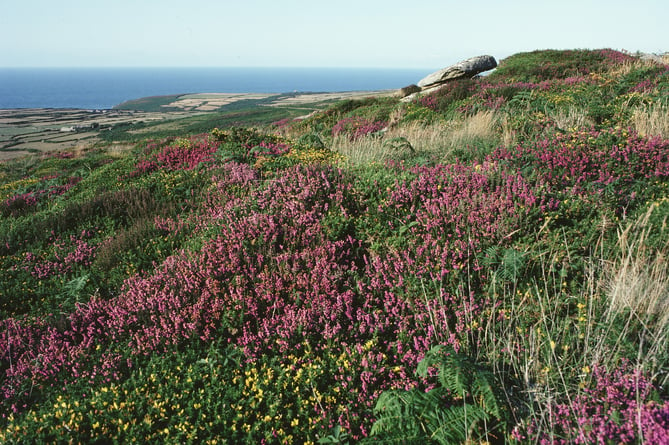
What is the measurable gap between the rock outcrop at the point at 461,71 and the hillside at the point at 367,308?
2063 cm

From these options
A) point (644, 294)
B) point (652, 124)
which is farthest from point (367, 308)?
point (652, 124)

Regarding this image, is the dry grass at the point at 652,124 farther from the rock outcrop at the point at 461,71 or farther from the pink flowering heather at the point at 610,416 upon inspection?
the rock outcrop at the point at 461,71

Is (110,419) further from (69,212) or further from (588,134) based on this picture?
(588,134)

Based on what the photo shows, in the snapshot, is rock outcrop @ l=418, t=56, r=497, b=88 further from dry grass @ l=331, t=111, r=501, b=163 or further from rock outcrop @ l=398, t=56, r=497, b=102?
dry grass @ l=331, t=111, r=501, b=163

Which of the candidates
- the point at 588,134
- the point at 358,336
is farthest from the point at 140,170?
the point at 588,134

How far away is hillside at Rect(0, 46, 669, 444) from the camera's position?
269 centimetres

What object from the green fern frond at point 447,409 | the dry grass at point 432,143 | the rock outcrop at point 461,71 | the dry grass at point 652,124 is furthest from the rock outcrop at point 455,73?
the green fern frond at point 447,409

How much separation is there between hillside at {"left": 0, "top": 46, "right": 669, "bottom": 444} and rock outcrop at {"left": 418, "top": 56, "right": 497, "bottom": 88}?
20.6 metres

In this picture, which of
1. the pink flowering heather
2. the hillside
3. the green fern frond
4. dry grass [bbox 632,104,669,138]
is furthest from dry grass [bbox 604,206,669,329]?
dry grass [bbox 632,104,669,138]

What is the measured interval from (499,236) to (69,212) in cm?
780

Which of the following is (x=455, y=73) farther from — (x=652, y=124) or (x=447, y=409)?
(x=447, y=409)

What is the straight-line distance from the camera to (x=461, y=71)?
26.3 metres

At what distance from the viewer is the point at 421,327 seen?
139 inches

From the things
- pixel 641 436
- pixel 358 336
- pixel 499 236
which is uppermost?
pixel 499 236
